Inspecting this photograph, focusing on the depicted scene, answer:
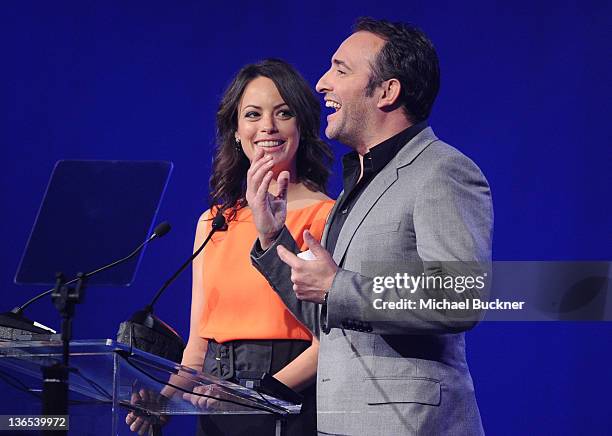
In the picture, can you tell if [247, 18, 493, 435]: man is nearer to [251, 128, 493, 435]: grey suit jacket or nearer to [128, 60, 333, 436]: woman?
[251, 128, 493, 435]: grey suit jacket

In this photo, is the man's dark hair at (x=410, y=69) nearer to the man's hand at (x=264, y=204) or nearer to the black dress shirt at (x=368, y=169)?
the black dress shirt at (x=368, y=169)

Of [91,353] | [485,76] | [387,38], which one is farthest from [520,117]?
[91,353]

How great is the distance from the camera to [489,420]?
2.98 m

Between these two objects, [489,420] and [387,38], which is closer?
[387,38]

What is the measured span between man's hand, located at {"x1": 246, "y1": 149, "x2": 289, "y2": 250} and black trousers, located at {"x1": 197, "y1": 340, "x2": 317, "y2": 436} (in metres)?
0.36

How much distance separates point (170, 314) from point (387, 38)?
1.36 meters

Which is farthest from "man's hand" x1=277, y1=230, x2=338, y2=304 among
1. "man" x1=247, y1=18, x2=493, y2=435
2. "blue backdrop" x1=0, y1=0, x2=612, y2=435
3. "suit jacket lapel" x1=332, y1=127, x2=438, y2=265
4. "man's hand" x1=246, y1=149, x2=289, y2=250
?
"blue backdrop" x1=0, y1=0, x2=612, y2=435

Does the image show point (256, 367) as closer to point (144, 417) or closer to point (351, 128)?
point (144, 417)

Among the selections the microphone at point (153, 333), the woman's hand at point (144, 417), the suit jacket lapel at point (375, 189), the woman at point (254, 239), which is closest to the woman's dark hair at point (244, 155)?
the woman at point (254, 239)

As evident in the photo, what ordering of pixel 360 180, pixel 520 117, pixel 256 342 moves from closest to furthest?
pixel 360 180, pixel 256 342, pixel 520 117

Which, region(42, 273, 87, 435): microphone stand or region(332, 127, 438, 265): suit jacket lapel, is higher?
region(332, 127, 438, 265): suit jacket lapel

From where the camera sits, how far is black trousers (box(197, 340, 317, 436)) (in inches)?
92.7

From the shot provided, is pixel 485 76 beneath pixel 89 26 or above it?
beneath

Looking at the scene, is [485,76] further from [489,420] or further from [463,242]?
[463,242]
